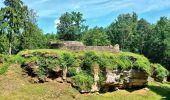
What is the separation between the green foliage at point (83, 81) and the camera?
136 feet

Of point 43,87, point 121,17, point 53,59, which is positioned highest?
point 121,17

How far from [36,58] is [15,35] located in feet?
69.3

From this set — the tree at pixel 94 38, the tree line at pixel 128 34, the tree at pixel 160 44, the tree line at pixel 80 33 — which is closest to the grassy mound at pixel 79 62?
the tree line at pixel 80 33

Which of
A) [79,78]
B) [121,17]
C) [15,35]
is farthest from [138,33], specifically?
[79,78]

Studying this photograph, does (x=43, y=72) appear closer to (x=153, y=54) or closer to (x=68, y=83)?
(x=68, y=83)

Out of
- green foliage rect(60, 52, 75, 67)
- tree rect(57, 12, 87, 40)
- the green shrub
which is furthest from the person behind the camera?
tree rect(57, 12, 87, 40)

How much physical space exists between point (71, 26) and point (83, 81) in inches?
1386

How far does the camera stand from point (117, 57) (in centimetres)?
4588

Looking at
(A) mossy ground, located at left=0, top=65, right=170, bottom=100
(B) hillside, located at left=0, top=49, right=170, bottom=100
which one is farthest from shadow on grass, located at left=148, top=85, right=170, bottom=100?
(A) mossy ground, located at left=0, top=65, right=170, bottom=100

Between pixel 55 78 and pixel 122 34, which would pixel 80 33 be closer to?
pixel 122 34

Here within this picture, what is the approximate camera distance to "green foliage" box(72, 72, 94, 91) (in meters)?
41.3

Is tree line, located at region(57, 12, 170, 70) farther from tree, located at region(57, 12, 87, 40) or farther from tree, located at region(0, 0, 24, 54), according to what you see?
tree, located at region(0, 0, 24, 54)

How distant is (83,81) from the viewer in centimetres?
4159

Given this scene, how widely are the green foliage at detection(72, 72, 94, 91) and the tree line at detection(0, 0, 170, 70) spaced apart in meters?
19.0
